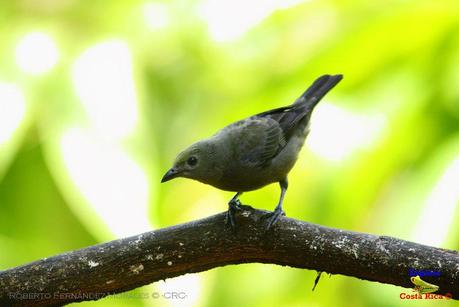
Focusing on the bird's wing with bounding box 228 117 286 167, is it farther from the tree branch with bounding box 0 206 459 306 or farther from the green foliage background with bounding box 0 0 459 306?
the tree branch with bounding box 0 206 459 306

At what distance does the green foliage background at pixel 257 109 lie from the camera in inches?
149

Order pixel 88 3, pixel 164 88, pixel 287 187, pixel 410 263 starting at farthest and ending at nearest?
pixel 88 3 < pixel 164 88 < pixel 287 187 < pixel 410 263

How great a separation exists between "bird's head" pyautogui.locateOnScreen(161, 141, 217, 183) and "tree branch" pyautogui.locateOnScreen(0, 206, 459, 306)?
0.75m

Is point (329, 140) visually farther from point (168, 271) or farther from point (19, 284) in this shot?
point (19, 284)

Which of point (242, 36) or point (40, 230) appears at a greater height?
point (242, 36)

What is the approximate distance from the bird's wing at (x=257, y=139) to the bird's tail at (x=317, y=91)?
0.91 ft

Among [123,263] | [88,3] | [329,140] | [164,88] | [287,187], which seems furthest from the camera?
[88,3]

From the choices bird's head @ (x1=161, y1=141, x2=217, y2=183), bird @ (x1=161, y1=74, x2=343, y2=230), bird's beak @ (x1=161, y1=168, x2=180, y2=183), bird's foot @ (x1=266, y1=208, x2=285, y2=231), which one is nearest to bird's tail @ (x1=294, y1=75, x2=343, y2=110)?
bird @ (x1=161, y1=74, x2=343, y2=230)

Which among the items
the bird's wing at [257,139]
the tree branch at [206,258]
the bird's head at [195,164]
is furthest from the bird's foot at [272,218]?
the bird's wing at [257,139]

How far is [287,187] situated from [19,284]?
1830 mm

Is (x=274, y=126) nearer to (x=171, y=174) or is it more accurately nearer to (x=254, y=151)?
(x=254, y=151)

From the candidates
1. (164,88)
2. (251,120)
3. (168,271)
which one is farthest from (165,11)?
(168,271)

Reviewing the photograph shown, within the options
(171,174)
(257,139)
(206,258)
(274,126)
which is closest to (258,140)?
(257,139)

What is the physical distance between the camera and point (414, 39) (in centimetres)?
404
